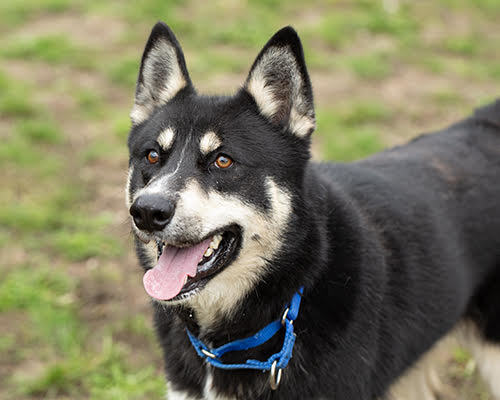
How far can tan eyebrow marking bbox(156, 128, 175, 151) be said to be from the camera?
2764 millimetres

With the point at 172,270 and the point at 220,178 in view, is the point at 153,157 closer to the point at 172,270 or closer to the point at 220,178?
the point at 220,178

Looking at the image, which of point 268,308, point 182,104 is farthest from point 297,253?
point 182,104

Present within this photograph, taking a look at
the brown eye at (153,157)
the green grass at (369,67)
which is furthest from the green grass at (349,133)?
the brown eye at (153,157)

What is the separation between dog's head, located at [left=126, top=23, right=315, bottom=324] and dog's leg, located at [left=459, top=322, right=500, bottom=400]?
1.63 metres

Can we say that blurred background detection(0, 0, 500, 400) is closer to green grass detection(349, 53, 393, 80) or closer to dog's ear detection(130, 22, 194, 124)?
green grass detection(349, 53, 393, 80)

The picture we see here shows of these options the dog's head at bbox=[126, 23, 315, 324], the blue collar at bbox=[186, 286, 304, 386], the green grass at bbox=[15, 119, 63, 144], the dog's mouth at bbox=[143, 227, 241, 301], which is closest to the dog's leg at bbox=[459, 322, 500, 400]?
the blue collar at bbox=[186, 286, 304, 386]

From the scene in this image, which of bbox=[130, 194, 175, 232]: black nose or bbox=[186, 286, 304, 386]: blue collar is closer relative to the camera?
bbox=[130, 194, 175, 232]: black nose

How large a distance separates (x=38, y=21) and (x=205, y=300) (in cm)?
723

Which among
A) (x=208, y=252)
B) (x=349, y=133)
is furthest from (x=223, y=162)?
(x=349, y=133)

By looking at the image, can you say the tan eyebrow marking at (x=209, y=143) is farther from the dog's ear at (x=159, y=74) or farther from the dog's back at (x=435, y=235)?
the dog's back at (x=435, y=235)

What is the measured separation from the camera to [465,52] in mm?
8484

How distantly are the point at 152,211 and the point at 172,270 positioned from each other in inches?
12.7

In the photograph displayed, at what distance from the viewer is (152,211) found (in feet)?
7.80

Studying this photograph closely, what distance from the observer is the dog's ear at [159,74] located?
3.00m
